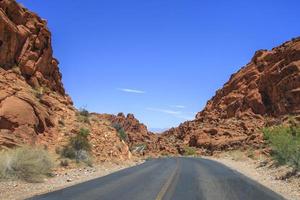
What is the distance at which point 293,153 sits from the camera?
92.1ft

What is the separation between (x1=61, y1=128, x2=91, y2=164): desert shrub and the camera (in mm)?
31358

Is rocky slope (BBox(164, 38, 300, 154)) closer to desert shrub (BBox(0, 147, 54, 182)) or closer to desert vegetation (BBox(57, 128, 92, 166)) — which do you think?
desert vegetation (BBox(57, 128, 92, 166))

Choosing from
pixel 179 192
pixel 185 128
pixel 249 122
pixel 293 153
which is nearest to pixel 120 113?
pixel 185 128

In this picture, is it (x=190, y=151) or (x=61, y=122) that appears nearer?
(x=61, y=122)

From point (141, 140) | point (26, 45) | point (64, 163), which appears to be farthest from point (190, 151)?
point (64, 163)

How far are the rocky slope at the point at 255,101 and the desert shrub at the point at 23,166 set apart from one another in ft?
155

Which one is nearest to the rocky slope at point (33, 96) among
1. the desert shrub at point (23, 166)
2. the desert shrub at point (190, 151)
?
the desert shrub at point (23, 166)

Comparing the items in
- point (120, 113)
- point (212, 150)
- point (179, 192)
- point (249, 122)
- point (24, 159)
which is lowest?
point (179, 192)

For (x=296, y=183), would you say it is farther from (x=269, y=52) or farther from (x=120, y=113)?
(x=120, y=113)

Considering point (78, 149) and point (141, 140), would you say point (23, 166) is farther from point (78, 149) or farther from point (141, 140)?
point (141, 140)

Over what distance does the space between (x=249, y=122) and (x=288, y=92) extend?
11.0 metres

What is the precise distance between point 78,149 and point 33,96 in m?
5.76

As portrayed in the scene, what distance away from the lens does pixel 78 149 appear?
33438mm

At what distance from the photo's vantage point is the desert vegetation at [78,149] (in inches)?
1233
